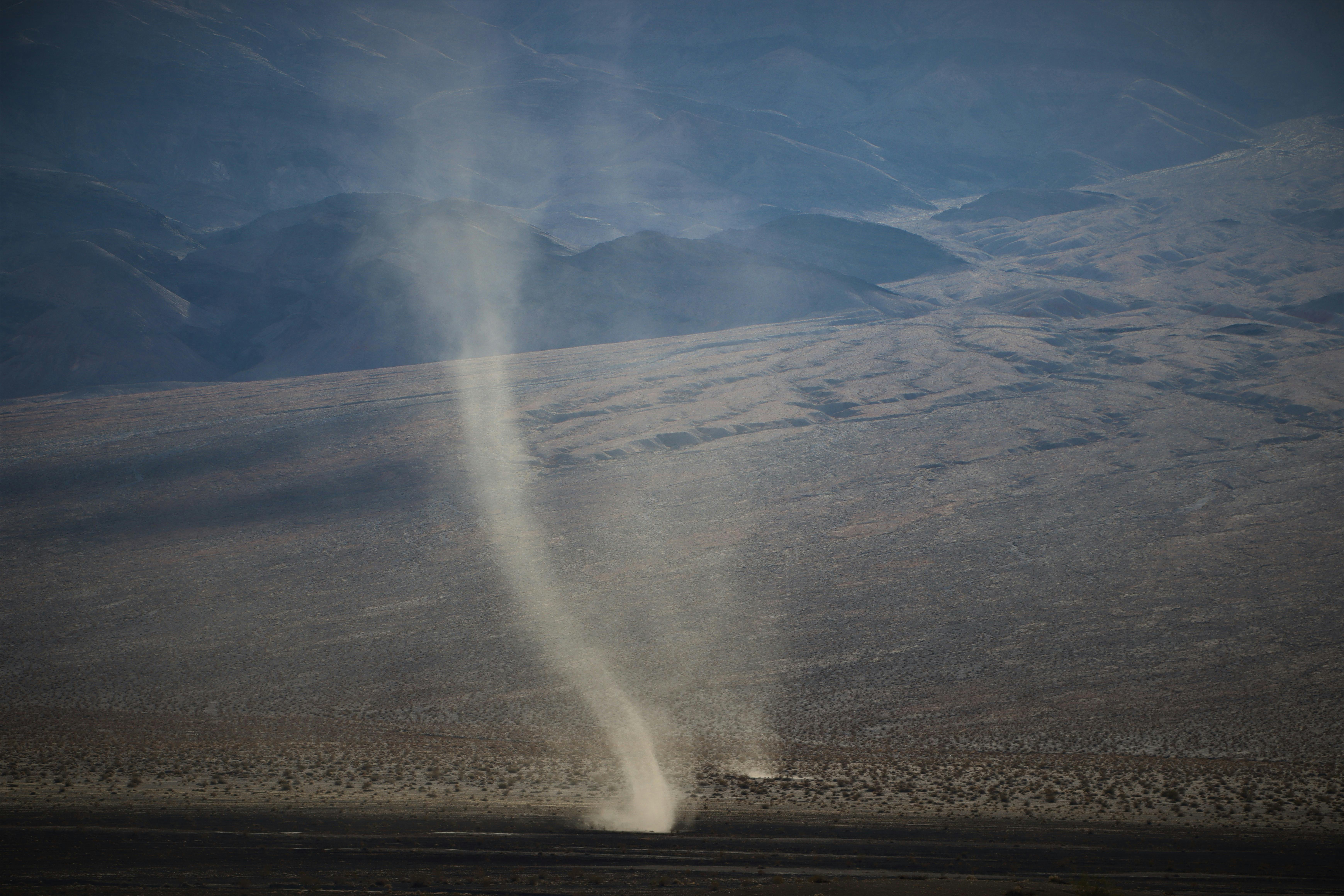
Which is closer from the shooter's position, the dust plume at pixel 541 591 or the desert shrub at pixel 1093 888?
the desert shrub at pixel 1093 888

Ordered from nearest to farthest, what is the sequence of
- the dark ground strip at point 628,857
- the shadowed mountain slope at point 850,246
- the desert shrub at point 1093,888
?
1. the desert shrub at point 1093,888
2. the dark ground strip at point 628,857
3. the shadowed mountain slope at point 850,246

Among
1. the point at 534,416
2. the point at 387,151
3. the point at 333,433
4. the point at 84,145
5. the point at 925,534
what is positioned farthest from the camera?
the point at 387,151

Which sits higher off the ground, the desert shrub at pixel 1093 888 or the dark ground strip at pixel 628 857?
the dark ground strip at pixel 628 857

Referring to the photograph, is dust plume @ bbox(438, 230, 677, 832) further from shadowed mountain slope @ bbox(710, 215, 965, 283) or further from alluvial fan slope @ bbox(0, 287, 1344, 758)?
shadowed mountain slope @ bbox(710, 215, 965, 283)

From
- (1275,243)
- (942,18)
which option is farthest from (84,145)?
(942,18)

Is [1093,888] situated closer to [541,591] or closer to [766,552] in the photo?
[766,552]

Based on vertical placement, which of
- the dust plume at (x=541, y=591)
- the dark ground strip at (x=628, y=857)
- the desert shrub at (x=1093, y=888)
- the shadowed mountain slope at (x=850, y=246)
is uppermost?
the shadowed mountain slope at (x=850, y=246)

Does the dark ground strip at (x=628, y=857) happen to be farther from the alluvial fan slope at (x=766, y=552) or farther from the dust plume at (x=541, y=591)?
the alluvial fan slope at (x=766, y=552)

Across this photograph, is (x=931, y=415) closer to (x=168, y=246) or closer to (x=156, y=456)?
(x=156, y=456)

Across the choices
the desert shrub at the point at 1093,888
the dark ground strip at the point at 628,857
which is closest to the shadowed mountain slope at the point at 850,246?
the dark ground strip at the point at 628,857

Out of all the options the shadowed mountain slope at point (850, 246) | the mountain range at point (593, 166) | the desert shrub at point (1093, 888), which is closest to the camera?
the desert shrub at point (1093, 888)
